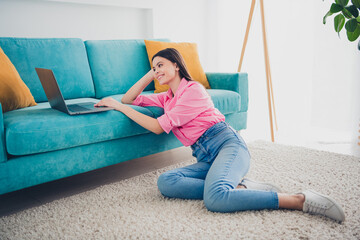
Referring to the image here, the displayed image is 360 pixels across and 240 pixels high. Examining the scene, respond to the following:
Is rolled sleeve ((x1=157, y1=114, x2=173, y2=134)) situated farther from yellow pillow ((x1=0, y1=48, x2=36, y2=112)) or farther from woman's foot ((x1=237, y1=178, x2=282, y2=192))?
yellow pillow ((x1=0, y1=48, x2=36, y2=112))

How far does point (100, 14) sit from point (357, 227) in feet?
9.27

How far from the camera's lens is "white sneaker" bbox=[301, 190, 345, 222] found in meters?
1.30

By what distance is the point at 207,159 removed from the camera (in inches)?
65.8

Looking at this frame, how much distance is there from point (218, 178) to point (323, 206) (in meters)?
0.45

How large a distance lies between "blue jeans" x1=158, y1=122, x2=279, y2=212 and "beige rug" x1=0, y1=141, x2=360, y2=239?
0.16ft

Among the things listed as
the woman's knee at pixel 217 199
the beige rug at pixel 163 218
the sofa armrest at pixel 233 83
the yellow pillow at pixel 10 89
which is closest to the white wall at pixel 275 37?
the sofa armrest at pixel 233 83

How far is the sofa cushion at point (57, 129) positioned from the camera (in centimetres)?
145

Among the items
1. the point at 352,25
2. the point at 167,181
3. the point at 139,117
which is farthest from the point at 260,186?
the point at 352,25

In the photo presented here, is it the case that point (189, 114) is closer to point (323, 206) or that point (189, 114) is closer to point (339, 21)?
point (323, 206)

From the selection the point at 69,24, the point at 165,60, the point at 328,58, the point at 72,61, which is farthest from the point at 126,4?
the point at 328,58

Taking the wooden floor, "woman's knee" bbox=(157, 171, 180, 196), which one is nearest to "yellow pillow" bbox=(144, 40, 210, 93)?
the wooden floor

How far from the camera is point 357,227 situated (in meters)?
1.28

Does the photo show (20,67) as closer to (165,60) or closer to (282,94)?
(165,60)

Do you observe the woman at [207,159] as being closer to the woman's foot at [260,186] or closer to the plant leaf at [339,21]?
the woman's foot at [260,186]
